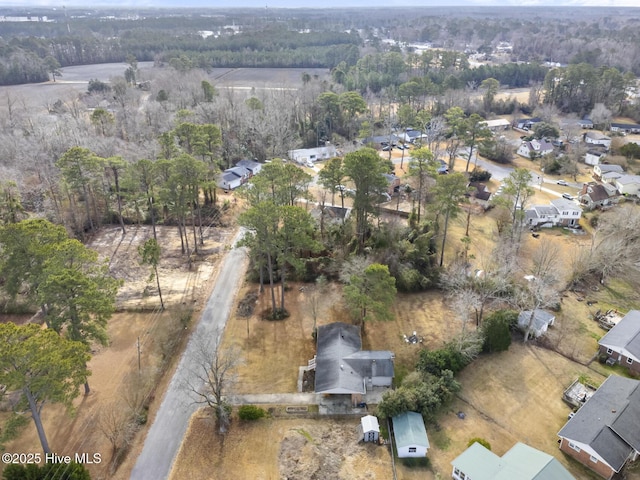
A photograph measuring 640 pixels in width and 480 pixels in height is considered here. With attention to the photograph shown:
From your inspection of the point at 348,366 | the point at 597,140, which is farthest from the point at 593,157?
the point at 348,366

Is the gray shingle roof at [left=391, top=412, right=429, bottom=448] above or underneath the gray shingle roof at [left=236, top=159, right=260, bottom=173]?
underneath

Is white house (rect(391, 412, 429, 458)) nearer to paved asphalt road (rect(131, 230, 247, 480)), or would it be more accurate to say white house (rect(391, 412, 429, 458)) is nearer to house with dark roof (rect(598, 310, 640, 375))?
paved asphalt road (rect(131, 230, 247, 480))

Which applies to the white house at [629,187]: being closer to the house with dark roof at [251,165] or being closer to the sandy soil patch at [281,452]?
the house with dark roof at [251,165]

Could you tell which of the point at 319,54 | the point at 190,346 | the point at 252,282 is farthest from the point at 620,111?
the point at 190,346

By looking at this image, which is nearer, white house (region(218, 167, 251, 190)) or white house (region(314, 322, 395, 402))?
white house (region(314, 322, 395, 402))

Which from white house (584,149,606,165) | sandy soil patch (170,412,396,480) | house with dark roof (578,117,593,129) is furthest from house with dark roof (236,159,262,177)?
house with dark roof (578,117,593,129)

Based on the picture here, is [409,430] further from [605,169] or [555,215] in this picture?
[605,169]

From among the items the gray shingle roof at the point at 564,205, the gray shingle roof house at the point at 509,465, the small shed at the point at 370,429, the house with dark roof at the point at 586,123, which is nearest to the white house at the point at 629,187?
the gray shingle roof at the point at 564,205
